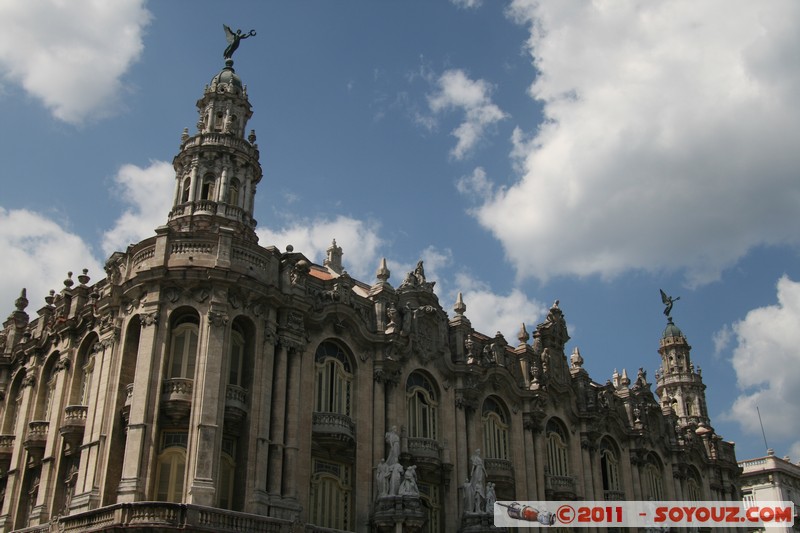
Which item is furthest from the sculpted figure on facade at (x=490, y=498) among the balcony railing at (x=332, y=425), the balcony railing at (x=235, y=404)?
the balcony railing at (x=235, y=404)

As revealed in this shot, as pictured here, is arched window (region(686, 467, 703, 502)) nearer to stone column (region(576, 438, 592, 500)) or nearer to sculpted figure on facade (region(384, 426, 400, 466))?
stone column (region(576, 438, 592, 500))

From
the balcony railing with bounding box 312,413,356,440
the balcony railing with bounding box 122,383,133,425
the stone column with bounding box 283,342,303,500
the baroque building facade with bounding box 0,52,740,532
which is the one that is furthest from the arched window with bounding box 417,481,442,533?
the balcony railing with bounding box 122,383,133,425

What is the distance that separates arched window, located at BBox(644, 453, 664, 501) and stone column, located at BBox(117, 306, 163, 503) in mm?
35392

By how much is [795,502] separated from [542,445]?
139 feet

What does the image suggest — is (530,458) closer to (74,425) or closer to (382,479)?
(382,479)

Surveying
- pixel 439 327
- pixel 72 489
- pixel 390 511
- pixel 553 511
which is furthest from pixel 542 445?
pixel 72 489

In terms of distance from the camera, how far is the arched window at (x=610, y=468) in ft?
172

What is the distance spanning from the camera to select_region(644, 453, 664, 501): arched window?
181ft

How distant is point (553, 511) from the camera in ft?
151

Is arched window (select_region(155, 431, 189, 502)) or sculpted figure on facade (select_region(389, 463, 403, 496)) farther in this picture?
sculpted figure on facade (select_region(389, 463, 403, 496))

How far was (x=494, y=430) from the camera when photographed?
148ft

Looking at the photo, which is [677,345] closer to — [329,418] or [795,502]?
[795,502]

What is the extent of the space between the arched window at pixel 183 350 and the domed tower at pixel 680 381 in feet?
149

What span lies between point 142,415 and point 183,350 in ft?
11.1
